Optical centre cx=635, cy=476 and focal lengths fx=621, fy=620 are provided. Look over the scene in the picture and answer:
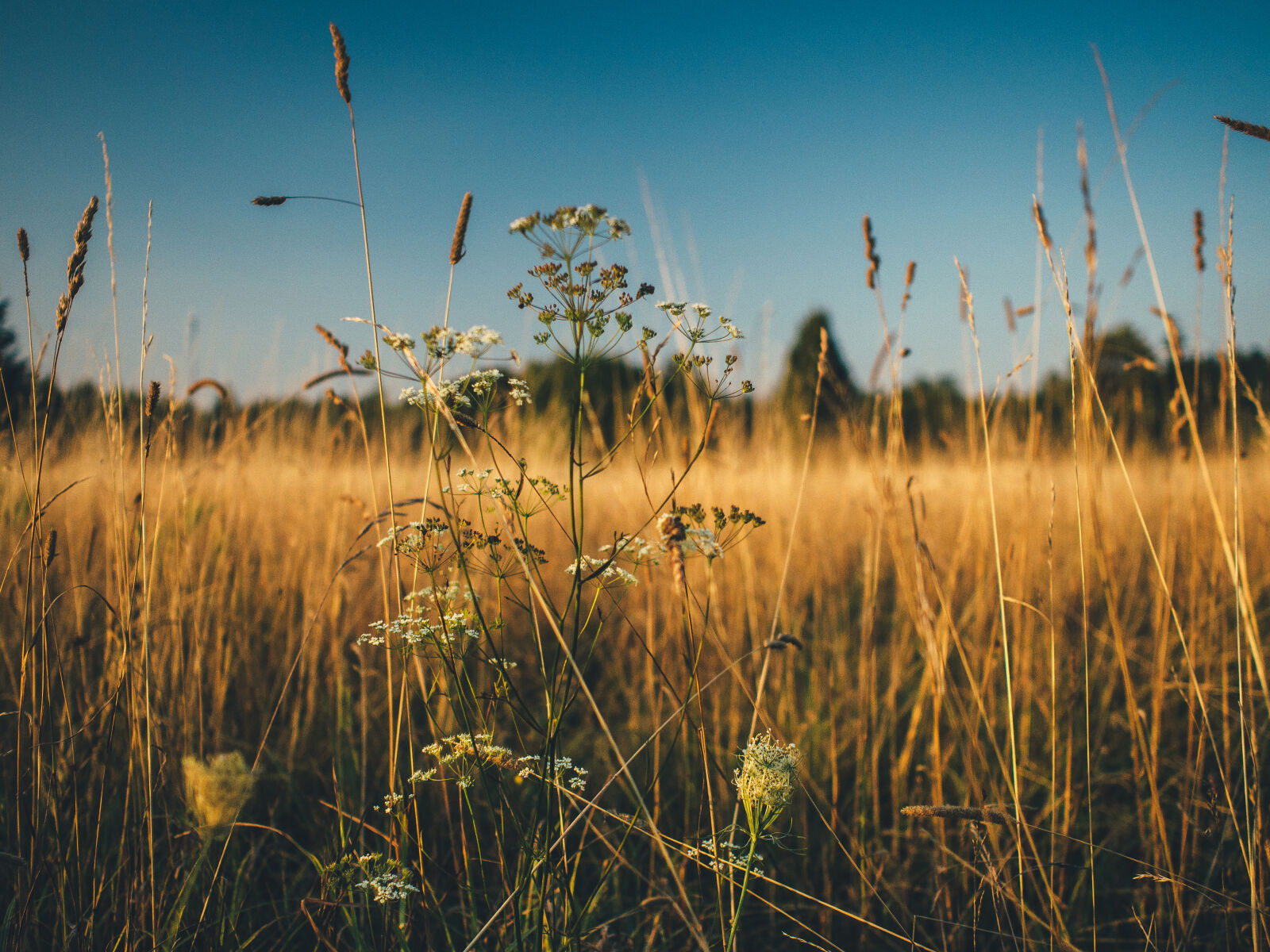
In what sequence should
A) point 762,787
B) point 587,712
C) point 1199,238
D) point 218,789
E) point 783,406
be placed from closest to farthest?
1. point 218,789
2. point 762,787
3. point 1199,238
4. point 587,712
5. point 783,406

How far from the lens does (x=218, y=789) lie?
0.73 meters

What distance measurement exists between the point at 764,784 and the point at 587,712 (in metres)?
1.70

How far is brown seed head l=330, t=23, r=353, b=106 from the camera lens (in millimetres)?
1030

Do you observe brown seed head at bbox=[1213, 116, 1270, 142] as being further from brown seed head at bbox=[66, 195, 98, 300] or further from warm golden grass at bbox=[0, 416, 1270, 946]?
brown seed head at bbox=[66, 195, 98, 300]

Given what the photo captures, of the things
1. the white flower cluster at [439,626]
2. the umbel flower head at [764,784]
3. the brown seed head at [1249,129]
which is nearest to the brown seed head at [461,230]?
the white flower cluster at [439,626]

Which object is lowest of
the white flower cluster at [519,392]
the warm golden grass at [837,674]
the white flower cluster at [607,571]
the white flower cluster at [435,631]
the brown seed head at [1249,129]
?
the warm golden grass at [837,674]

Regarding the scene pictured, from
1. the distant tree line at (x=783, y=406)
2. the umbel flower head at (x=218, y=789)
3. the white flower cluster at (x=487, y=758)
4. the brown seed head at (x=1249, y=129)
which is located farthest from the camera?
the distant tree line at (x=783, y=406)

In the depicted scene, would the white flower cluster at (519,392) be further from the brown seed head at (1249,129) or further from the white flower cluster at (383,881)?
the brown seed head at (1249,129)

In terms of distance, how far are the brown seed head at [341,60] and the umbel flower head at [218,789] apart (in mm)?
1026

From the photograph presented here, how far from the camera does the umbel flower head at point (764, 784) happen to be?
0.86 metres

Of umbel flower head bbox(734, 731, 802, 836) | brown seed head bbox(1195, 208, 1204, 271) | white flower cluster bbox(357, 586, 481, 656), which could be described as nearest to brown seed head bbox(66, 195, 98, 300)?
white flower cluster bbox(357, 586, 481, 656)

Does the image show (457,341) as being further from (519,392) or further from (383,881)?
(383,881)

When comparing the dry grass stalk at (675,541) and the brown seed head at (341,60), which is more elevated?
the brown seed head at (341,60)

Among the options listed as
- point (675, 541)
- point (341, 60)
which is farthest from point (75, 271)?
point (675, 541)
